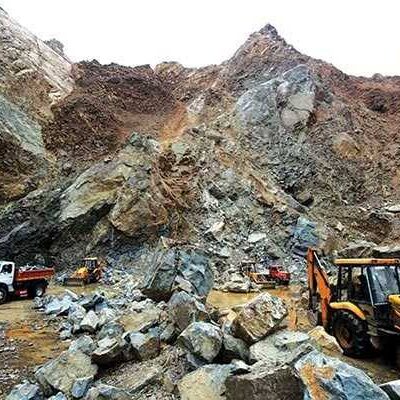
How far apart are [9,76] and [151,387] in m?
25.7

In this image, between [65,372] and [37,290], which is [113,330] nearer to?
[65,372]

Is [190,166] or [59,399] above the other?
[190,166]

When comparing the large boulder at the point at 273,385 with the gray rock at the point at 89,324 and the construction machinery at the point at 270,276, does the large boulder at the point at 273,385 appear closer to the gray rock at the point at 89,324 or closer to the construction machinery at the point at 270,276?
the gray rock at the point at 89,324

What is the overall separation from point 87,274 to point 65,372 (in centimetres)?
1181

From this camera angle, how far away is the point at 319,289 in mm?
9742

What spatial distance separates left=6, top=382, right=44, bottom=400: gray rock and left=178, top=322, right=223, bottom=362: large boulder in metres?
2.24

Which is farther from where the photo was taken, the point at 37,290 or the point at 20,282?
the point at 37,290

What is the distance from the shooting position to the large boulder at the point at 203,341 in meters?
6.24

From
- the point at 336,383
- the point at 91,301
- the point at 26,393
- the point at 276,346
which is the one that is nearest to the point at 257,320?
the point at 276,346

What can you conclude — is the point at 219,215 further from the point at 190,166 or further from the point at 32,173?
the point at 32,173

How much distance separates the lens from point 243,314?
6.66 metres

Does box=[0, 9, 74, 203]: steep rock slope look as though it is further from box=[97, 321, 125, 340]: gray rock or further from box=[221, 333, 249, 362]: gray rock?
box=[221, 333, 249, 362]: gray rock

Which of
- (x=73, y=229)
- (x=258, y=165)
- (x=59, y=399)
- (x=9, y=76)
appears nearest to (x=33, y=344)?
(x=59, y=399)

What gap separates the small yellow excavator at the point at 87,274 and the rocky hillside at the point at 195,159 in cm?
146
